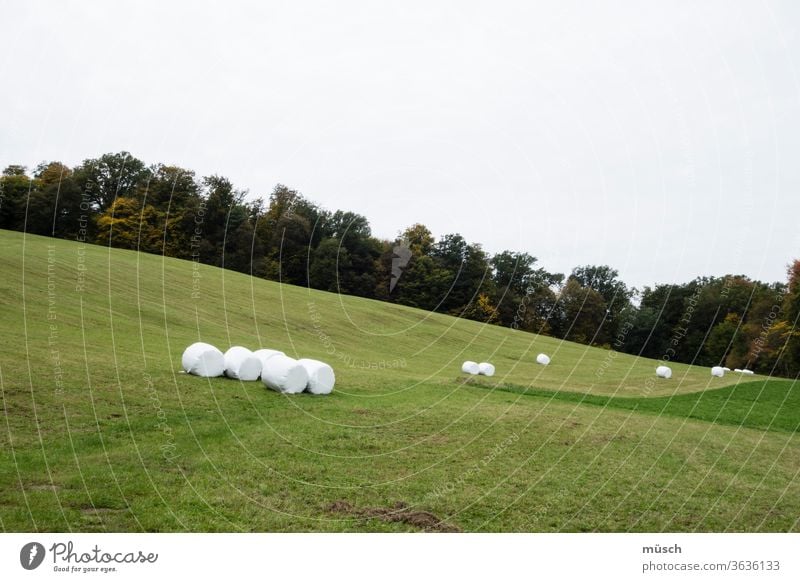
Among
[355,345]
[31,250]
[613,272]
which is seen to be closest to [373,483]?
[613,272]

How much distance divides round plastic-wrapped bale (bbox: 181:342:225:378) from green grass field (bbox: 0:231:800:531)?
0.53m

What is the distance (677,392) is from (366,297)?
24.2 meters

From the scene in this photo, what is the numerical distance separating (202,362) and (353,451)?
1037 cm

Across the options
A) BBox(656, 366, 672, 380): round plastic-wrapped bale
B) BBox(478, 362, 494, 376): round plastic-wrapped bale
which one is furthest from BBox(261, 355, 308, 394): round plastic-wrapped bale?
BBox(656, 366, 672, 380): round plastic-wrapped bale

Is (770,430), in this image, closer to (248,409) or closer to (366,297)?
(248,409)

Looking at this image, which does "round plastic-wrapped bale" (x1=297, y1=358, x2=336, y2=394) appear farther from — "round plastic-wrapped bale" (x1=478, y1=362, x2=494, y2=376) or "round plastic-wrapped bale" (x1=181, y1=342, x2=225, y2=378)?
"round plastic-wrapped bale" (x1=478, y1=362, x2=494, y2=376)

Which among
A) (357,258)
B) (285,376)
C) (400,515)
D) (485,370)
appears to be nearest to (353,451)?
(400,515)

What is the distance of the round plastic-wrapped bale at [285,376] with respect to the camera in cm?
2280

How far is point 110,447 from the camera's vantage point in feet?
41.6

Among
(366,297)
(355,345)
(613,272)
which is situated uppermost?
(613,272)

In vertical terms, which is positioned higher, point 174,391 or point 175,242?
point 175,242

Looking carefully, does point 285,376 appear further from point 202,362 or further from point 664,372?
point 664,372

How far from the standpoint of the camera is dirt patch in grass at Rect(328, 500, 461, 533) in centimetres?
982

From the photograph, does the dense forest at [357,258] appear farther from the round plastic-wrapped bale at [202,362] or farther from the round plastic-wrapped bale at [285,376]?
the round plastic-wrapped bale at [285,376]
